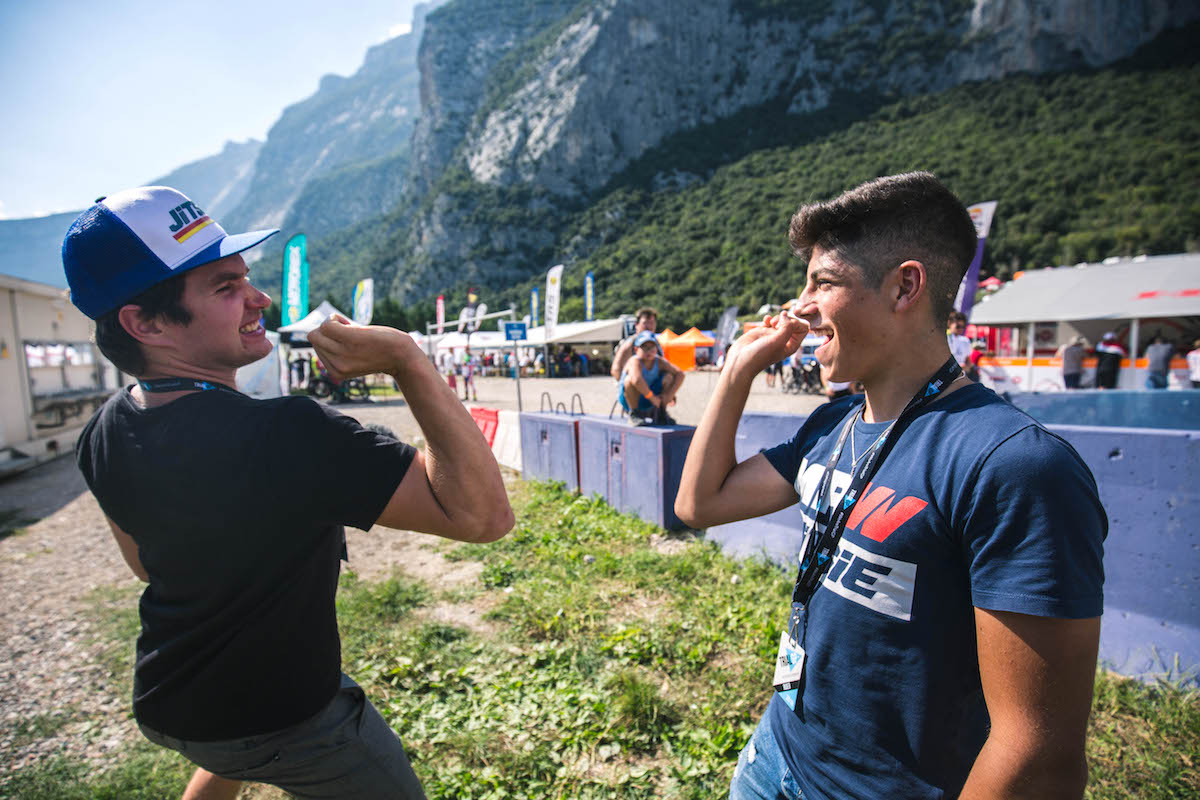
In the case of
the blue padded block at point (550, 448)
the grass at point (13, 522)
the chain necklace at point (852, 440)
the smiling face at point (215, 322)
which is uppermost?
the smiling face at point (215, 322)

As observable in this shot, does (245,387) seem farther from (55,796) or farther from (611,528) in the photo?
(55,796)

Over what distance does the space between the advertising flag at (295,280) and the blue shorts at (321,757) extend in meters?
13.3

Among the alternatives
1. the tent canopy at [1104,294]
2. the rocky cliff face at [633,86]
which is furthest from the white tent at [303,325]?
the rocky cliff face at [633,86]

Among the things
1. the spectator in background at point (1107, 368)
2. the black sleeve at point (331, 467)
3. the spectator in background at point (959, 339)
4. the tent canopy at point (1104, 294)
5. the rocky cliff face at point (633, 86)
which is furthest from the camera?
the rocky cliff face at point (633, 86)

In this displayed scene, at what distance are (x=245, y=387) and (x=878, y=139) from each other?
86.8 metres

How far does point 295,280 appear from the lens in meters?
13.3

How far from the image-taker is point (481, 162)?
10675cm

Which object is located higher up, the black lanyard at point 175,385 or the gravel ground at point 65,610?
the black lanyard at point 175,385

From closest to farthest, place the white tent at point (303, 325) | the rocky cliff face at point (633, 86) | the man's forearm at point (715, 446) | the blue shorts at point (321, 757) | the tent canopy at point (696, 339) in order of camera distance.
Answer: the blue shorts at point (321, 757)
the man's forearm at point (715, 446)
the white tent at point (303, 325)
the tent canopy at point (696, 339)
the rocky cliff face at point (633, 86)

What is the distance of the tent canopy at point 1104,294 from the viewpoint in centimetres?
1691

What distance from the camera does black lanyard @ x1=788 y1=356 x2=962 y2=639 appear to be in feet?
4.35

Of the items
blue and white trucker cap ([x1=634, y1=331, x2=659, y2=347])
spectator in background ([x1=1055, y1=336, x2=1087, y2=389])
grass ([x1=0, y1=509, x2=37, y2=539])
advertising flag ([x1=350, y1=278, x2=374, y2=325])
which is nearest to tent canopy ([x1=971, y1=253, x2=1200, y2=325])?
spectator in background ([x1=1055, y1=336, x2=1087, y2=389])

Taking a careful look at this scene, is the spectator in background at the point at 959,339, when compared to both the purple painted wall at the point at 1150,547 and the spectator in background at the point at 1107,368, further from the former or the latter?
the spectator in background at the point at 1107,368

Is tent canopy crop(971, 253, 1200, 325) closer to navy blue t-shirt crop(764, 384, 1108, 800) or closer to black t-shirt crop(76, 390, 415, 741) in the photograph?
navy blue t-shirt crop(764, 384, 1108, 800)
